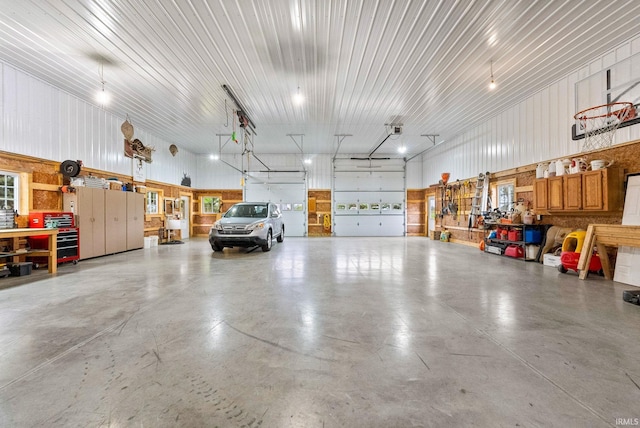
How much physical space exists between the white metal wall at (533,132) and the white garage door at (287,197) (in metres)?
7.43

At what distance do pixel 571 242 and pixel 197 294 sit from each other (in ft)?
25.0

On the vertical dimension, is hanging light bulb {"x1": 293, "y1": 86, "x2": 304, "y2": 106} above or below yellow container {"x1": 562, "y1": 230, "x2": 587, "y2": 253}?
above

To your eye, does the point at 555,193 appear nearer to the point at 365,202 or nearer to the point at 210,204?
the point at 365,202

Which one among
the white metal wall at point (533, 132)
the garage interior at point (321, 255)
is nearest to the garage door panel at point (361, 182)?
the garage interior at point (321, 255)

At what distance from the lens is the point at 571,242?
233 inches

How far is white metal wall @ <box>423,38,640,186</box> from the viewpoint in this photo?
5.43m

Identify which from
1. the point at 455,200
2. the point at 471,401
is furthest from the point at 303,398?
the point at 455,200

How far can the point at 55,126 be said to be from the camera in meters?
6.64

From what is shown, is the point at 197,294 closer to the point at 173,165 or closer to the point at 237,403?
the point at 237,403

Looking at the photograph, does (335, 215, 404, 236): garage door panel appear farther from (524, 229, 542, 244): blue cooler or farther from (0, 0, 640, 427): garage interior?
(524, 229, 542, 244): blue cooler

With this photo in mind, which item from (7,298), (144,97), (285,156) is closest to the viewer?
(7,298)

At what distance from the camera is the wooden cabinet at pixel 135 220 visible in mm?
8664

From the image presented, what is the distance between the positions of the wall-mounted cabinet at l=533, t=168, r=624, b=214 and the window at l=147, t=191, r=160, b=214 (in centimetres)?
1272

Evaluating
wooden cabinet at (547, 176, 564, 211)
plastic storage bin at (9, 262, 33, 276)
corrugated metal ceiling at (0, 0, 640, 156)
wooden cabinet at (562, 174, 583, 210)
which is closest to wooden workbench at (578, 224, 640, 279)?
wooden cabinet at (562, 174, 583, 210)
